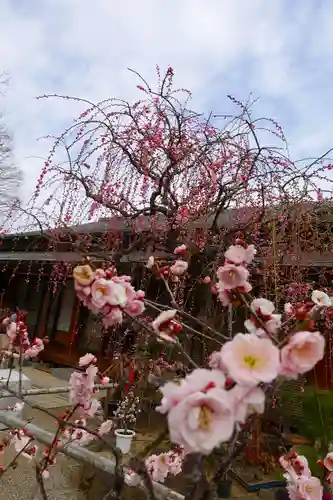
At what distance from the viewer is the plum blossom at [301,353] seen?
0.85 metres

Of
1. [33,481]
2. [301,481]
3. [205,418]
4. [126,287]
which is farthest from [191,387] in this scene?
[33,481]

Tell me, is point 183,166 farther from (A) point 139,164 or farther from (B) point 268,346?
(B) point 268,346

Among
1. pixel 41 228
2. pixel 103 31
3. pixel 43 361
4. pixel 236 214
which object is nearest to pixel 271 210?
pixel 236 214

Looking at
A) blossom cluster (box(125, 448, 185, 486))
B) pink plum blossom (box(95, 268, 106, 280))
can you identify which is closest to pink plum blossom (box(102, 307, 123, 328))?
pink plum blossom (box(95, 268, 106, 280))

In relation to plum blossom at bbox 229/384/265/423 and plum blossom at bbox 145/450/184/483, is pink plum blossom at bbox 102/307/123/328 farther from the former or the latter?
plum blossom at bbox 145/450/184/483

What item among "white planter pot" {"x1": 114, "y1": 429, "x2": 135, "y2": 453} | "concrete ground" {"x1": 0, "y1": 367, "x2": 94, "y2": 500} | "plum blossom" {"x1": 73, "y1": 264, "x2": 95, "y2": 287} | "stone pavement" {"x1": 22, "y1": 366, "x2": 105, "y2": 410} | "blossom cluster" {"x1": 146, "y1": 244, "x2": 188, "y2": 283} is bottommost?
"stone pavement" {"x1": 22, "y1": 366, "x2": 105, "y2": 410}

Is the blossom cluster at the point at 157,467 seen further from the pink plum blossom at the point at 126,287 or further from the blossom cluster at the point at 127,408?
the blossom cluster at the point at 127,408

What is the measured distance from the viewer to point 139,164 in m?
3.77

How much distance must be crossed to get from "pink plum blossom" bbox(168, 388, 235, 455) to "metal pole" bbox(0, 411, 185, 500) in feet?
3.20

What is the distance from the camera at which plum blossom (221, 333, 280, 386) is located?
78cm

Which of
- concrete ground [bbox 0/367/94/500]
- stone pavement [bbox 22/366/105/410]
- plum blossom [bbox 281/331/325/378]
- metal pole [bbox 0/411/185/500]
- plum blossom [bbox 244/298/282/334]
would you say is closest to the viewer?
plum blossom [bbox 281/331/325/378]

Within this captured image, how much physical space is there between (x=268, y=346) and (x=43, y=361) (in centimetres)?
991

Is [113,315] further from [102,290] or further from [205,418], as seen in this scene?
[205,418]

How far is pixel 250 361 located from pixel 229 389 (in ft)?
0.23
